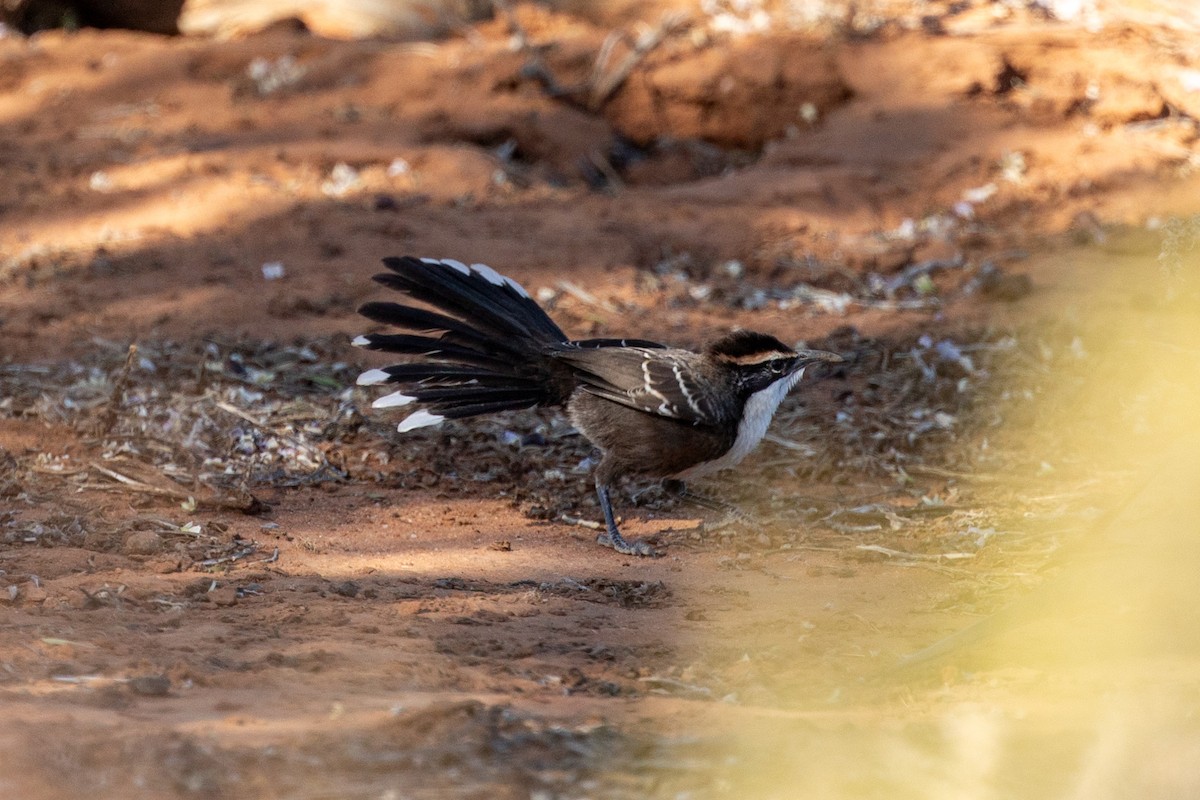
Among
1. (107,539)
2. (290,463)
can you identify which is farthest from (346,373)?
(107,539)

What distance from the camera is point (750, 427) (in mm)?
6281

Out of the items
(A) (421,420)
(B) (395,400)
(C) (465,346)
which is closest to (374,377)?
(B) (395,400)

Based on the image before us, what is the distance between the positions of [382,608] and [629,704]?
1.27 metres

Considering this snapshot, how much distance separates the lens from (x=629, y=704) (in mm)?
3980

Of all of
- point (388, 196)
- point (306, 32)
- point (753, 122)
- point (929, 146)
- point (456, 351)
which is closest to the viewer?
point (456, 351)

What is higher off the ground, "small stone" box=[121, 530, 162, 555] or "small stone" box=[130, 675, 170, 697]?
"small stone" box=[130, 675, 170, 697]

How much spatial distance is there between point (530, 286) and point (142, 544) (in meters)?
4.04

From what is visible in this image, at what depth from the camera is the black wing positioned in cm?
615

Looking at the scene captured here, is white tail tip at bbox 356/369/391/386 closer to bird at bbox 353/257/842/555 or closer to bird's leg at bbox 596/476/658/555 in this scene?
bird at bbox 353/257/842/555

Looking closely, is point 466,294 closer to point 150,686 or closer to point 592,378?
point 592,378

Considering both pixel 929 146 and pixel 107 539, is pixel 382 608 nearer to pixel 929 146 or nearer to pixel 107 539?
pixel 107 539

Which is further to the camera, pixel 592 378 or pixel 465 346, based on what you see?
pixel 465 346

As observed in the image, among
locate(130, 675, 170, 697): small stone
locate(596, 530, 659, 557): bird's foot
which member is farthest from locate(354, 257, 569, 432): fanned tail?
locate(130, 675, 170, 697): small stone

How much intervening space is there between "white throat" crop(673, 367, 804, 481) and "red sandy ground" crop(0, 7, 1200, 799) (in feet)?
1.23
